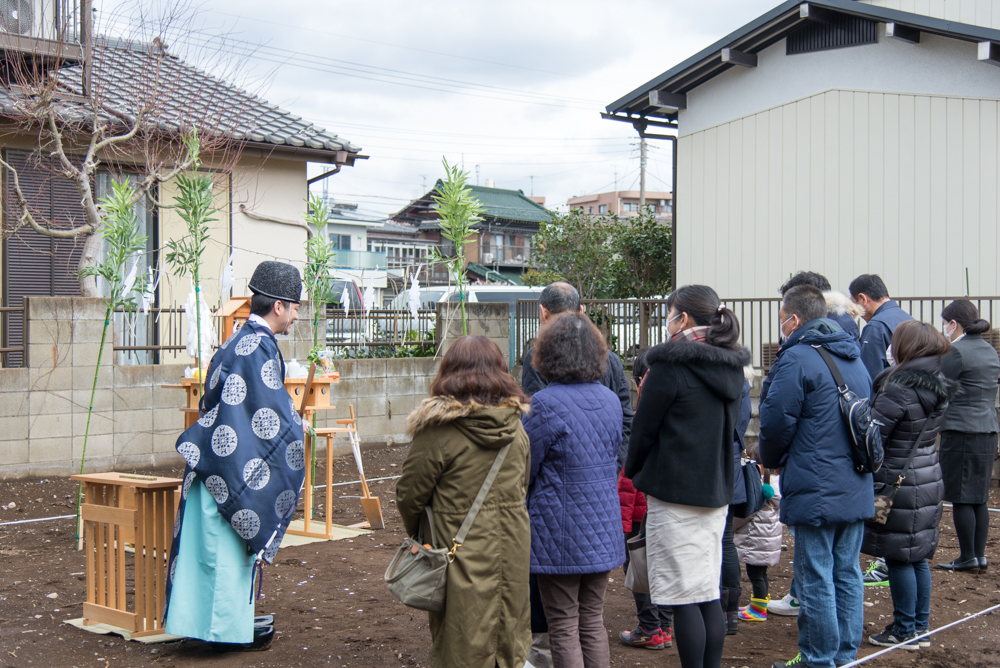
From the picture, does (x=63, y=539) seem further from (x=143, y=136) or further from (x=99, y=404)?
(x=143, y=136)

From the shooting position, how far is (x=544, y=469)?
131 inches

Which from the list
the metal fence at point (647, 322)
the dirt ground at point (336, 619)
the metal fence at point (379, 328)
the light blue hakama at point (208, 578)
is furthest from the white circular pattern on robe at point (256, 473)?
the metal fence at point (379, 328)

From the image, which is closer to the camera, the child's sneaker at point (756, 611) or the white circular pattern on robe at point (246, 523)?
the white circular pattern on robe at point (246, 523)

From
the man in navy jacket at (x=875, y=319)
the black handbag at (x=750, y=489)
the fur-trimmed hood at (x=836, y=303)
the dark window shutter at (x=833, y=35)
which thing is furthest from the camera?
the dark window shutter at (x=833, y=35)

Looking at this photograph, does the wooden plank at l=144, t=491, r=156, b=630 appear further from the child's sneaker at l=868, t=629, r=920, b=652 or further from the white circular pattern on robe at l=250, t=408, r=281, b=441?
the child's sneaker at l=868, t=629, r=920, b=652

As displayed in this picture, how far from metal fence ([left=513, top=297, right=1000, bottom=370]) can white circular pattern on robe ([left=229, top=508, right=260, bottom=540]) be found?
6276mm

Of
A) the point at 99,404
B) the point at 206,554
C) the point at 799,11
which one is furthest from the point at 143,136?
the point at 799,11

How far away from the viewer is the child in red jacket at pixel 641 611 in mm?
4133

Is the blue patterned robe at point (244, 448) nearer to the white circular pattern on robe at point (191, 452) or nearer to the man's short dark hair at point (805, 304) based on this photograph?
the white circular pattern on robe at point (191, 452)

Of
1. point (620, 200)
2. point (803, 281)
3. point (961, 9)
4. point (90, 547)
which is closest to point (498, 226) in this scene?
point (620, 200)

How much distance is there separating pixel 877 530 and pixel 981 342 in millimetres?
2282

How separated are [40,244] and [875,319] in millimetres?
9595

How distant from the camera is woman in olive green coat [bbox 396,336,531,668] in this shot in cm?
300

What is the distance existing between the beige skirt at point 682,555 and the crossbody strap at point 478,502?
0.76m
